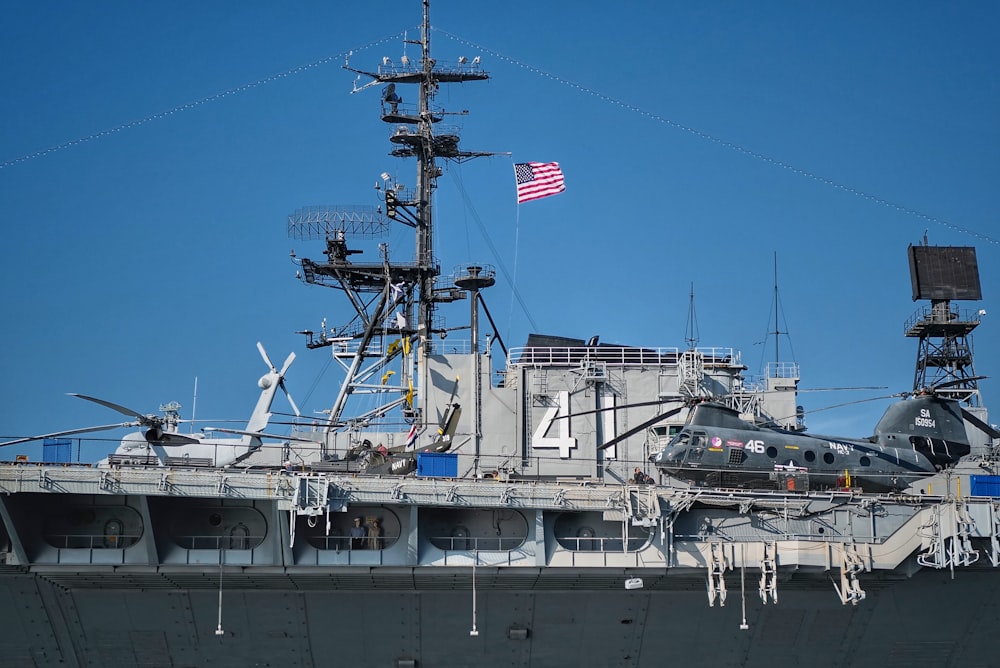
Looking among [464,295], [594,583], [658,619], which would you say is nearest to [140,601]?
[594,583]

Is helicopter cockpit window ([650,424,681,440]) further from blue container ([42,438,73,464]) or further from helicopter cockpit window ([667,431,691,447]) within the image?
blue container ([42,438,73,464])

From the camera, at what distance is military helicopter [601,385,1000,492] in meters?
24.1

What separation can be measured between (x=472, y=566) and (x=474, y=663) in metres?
2.42

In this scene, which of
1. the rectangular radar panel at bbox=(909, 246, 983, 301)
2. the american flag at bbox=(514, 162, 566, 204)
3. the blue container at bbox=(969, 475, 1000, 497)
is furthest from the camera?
the rectangular radar panel at bbox=(909, 246, 983, 301)

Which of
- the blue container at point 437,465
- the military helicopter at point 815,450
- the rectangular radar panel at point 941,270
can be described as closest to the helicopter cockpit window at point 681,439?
the military helicopter at point 815,450

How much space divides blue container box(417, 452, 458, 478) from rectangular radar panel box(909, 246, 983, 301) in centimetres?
1915

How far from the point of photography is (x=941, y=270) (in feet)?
118

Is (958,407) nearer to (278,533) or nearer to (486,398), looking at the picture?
(486,398)

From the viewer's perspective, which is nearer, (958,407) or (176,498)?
(176,498)

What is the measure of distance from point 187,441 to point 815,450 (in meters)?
13.4

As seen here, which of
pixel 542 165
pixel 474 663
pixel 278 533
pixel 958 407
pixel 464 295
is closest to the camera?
pixel 278 533

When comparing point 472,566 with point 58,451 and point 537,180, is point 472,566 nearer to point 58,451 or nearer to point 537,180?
point 58,451

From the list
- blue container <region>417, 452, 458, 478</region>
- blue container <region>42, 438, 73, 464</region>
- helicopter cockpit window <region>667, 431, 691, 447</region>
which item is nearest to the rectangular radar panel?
helicopter cockpit window <region>667, 431, 691, 447</region>

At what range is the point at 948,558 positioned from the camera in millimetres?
21703
